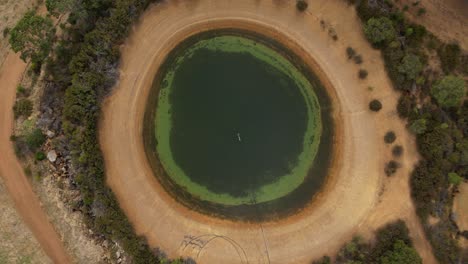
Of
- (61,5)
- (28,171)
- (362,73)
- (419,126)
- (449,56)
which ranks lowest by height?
(28,171)

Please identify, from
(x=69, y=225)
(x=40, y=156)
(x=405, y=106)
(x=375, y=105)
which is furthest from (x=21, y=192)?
(x=405, y=106)

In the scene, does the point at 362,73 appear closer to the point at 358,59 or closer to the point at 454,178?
the point at 358,59

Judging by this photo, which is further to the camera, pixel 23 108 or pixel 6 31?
pixel 6 31

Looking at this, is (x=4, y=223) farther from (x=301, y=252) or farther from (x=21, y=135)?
(x=301, y=252)

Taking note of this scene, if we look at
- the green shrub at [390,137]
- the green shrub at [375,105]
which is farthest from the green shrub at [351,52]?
the green shrub at [390,137]

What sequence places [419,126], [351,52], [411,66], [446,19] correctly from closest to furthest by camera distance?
[419,126] < [411,66] < [446,19] < [351,52]

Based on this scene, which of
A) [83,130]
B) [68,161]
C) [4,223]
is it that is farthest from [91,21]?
[4,223]

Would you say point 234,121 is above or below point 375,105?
below
